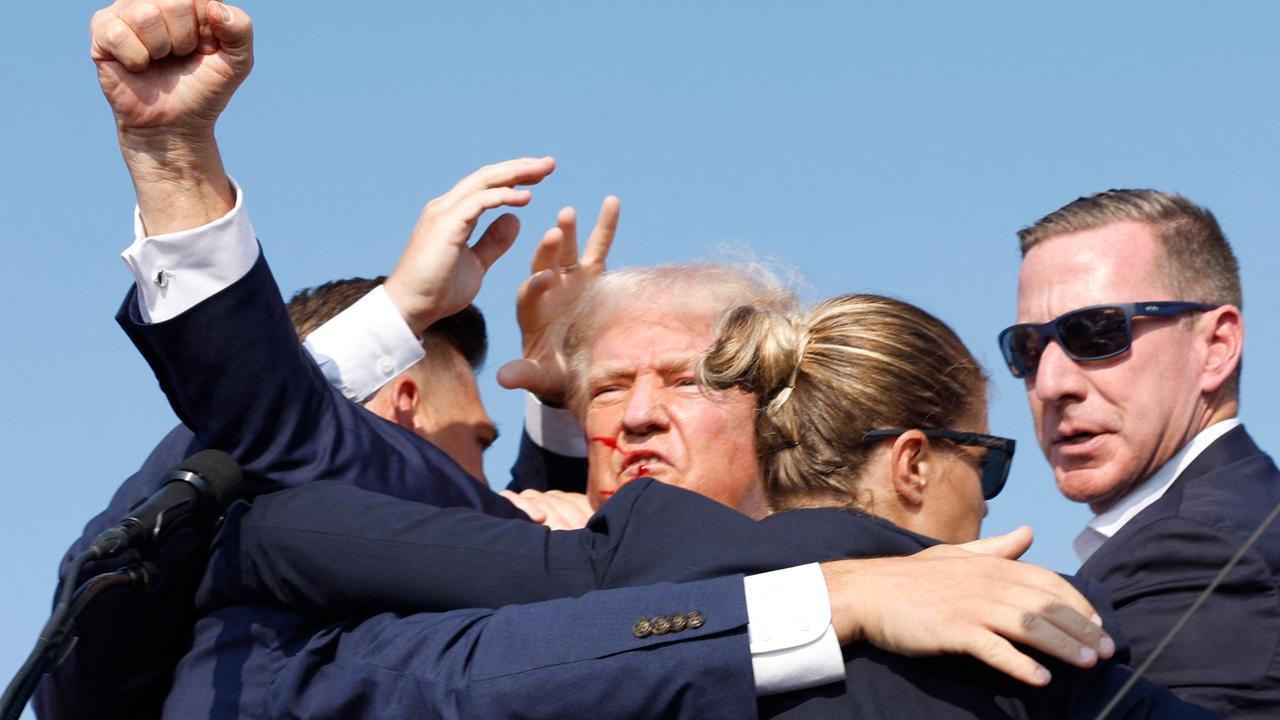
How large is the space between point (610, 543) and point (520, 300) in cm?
256

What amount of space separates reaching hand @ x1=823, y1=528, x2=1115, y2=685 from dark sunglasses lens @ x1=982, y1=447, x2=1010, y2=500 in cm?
75

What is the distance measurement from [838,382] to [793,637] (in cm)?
81

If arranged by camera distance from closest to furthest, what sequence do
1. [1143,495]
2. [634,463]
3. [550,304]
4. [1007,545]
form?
[1007,545] → [634,463] → [1143,495] → [550,304]

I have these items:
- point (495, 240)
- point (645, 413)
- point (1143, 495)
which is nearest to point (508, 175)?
point (495, 240)

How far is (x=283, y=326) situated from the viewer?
3342 millimetres

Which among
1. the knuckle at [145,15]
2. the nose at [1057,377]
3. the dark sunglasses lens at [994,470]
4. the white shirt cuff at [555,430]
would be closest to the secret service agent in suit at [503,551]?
the dark sunglasses lens at [994,470]

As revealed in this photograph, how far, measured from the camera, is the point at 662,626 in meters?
2.77

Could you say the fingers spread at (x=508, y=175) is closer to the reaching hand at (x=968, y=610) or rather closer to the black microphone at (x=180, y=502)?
the black microphone at (x=180, y=502)

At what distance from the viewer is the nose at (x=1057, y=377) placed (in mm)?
4797

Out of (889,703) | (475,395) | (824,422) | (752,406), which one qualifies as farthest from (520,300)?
(889,703)

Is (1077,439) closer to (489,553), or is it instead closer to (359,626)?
(489,553)

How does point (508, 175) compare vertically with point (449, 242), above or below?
above

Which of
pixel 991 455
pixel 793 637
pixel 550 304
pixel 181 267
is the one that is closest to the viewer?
pixel 793 637

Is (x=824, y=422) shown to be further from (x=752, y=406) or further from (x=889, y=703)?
(x=889, y=703)
